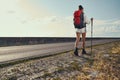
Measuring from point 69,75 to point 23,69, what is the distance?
53.7 inches

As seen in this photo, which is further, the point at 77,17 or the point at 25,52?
the point at 25,52

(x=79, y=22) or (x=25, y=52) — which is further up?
(x=79, y=22)

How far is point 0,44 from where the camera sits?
22375mm

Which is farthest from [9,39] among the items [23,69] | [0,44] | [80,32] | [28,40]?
[23,69]

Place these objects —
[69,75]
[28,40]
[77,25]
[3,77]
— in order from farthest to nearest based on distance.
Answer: [28,40]
[77,25]
[69,75]
[3,77]

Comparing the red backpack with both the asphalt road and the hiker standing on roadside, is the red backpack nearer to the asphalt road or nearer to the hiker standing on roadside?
the hiker standing on roadside

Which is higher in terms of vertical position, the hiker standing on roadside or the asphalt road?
the hiker standing on roadside

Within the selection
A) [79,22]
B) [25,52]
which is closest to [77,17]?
[79,22]

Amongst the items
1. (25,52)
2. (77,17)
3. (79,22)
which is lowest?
(25,52)

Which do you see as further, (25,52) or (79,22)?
(25,52)

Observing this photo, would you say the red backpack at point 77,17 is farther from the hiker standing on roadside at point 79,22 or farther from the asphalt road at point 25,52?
the asphalt road at point 25,52

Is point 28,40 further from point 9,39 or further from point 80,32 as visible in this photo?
point 80,32

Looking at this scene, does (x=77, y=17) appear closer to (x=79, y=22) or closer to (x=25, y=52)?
(x=79, y=22)

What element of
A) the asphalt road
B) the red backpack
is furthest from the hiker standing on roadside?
the asphalt road
